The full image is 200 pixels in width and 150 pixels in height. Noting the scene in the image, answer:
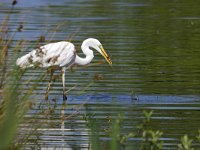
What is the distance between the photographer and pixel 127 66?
15969 mm

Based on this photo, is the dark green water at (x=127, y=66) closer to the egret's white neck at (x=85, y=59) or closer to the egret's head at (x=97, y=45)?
the egret's white neck at (x=85, y=59)

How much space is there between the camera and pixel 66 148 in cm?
919

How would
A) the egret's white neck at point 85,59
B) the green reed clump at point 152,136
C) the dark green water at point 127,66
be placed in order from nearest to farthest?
the green reed clump at point 152,136, the dark green water at point 127,66, the egret's white neck at point 85,59

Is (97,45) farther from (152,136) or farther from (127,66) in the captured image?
(152,136)

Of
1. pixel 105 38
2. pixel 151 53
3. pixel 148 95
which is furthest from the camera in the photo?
pixel 105 38

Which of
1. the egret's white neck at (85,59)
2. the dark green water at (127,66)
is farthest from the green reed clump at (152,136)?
the egret's white neck at (85,59)

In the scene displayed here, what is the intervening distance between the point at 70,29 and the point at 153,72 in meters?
6.27

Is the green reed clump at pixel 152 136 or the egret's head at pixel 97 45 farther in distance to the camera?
the egret's head at pixel 97 45

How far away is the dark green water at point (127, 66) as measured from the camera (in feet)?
34.6

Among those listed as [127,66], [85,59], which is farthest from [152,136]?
[127,66]

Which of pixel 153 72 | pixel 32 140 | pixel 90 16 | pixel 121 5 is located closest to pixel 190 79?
pixel 153 72

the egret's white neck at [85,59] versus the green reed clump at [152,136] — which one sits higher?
the egret's white neck at [85,59]

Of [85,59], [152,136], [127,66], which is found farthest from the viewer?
[127,66]

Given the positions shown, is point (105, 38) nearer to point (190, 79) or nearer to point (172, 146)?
point (190, 79)
